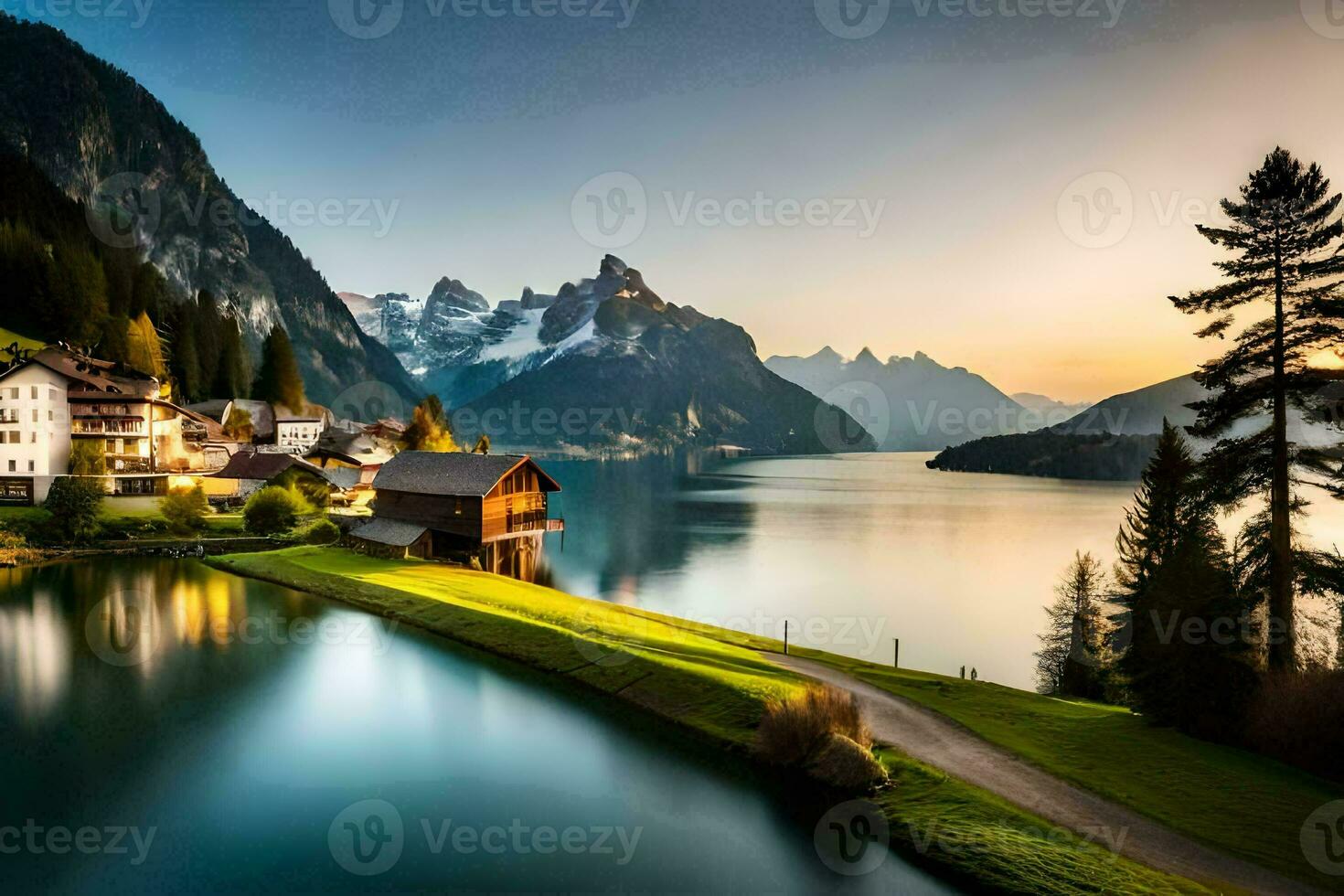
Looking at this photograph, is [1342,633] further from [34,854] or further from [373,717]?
[34,854]

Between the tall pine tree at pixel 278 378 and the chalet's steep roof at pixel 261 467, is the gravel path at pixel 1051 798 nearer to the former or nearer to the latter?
the chalet's steep roof at pixel 261 467

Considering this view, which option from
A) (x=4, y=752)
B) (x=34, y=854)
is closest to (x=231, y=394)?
(x=4, y=752)

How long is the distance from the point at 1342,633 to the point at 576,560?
57.1 m

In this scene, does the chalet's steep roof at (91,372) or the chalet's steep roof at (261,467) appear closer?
the chalet's steep roof at (91,372)

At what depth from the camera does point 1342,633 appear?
26500mm

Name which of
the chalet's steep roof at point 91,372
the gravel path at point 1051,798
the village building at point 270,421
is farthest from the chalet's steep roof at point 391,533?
the village building at point 270,421

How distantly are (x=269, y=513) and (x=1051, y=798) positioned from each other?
6115cm

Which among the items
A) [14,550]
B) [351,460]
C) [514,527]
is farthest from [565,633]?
[351,460]

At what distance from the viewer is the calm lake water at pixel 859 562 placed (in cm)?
4872

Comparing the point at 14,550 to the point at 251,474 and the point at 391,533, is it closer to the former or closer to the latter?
the point at 251,474

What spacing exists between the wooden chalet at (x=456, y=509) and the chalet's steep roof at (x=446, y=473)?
0.07 meters

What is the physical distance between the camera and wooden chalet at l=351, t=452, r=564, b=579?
175 ft

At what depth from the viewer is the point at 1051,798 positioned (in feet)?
59.9

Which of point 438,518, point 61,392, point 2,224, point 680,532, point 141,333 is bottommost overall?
point 680,532
